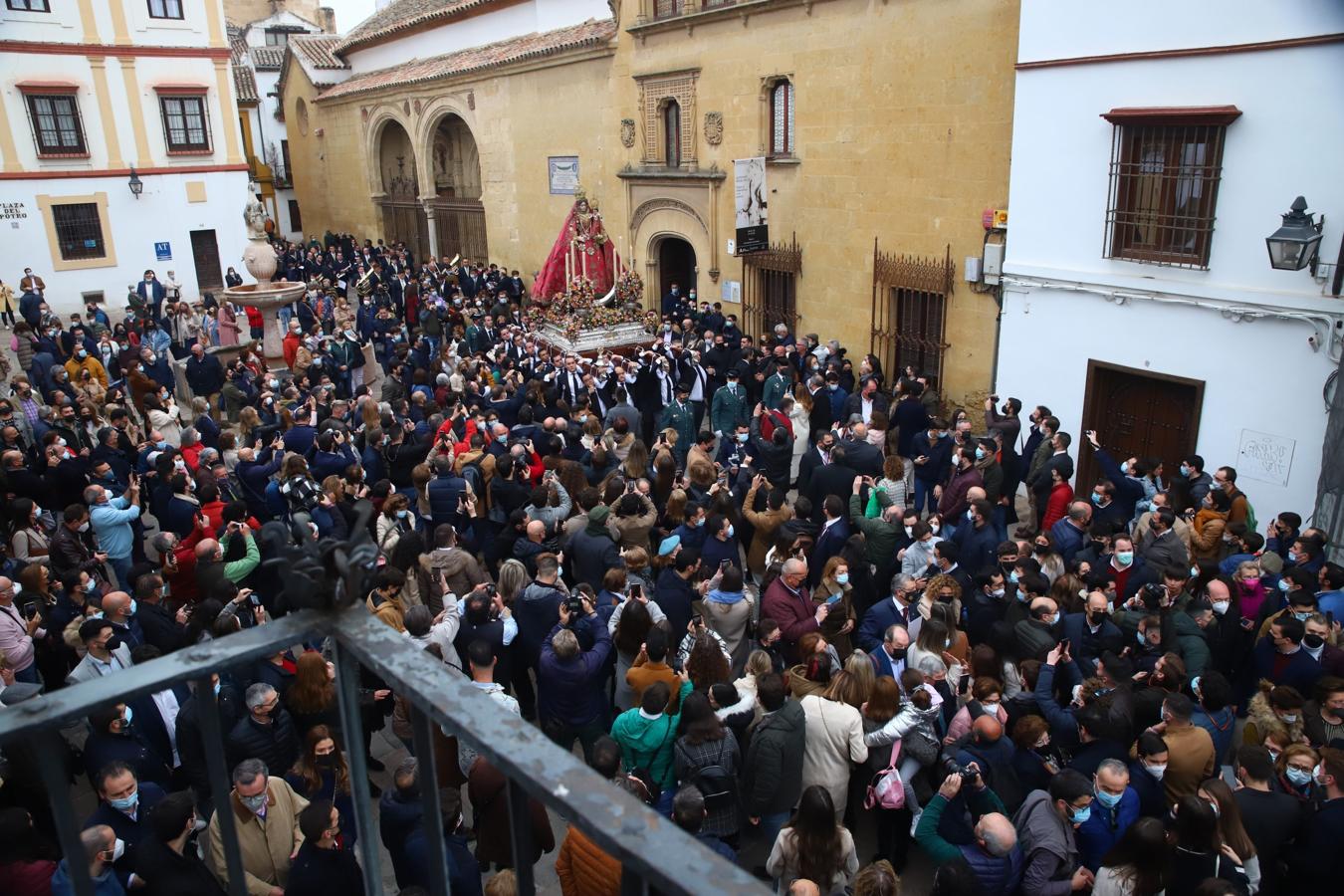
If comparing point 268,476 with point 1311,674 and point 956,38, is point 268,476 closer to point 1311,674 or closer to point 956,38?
point 1311,674

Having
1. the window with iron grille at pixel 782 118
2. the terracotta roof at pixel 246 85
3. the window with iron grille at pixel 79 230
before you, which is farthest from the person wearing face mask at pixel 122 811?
the terracotta roof at pixel 246 85

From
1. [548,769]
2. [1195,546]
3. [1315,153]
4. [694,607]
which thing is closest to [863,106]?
[1315,153]

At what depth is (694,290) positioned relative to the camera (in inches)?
780

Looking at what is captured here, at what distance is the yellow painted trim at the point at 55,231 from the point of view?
24.4 metres

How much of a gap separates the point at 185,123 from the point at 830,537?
84.5ft

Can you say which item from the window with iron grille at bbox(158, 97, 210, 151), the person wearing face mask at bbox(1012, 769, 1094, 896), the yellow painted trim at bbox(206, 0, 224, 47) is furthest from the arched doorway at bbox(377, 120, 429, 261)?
the person wearing face mask at bbox(1012, 769, 1094, 896)

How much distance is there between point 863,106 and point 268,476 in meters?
10.3

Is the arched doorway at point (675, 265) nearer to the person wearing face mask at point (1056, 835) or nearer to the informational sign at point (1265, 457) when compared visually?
the informational sign at point (1265, 457)

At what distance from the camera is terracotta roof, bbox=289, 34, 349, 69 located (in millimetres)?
34125

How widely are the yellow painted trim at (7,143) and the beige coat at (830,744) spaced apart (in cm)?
2662

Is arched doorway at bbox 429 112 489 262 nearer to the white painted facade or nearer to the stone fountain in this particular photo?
the white painted facade

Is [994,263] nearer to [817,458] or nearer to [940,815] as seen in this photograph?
[817,458]

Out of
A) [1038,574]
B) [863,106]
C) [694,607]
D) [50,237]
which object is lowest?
[694,607]

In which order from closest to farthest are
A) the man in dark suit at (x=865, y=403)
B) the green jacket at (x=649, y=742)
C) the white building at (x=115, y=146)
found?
the green jacket at (x=649, y=742) < the man in dark suit at (x=865, y=403) < the white building at (x=115, y=146)
